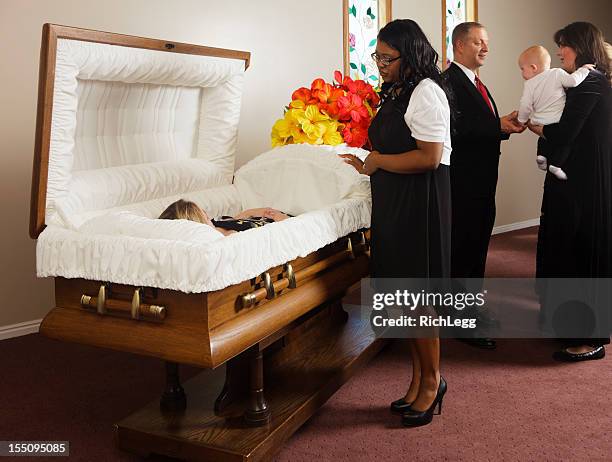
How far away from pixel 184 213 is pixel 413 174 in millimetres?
780

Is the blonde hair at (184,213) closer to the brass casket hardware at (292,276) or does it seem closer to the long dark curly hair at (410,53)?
the brass casket hardware at (292,276)

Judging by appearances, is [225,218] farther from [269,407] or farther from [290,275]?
[269,407]

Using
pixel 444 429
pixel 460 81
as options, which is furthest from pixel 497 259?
pixel 444 429

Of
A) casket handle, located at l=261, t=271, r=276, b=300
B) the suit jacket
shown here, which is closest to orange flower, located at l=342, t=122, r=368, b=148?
the suit jacket

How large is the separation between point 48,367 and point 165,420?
1.01m

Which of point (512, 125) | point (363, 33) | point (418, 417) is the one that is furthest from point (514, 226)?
point (418, 417)

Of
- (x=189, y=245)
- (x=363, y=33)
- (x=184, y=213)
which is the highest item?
(x=363, y=33)

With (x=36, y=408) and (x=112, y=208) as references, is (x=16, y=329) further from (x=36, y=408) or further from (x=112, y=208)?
(x=112, y=208)

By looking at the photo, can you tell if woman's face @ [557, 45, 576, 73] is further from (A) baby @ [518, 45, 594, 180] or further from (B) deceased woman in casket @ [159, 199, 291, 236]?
(B) deceased woman in casket @ [159, 199, 291, 236]

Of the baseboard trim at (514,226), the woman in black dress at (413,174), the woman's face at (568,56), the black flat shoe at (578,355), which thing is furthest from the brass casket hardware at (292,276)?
the baseboard trim at (514,226)

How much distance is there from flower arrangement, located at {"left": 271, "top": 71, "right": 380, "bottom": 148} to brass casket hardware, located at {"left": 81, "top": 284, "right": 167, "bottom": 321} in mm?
1363

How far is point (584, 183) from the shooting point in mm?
3025

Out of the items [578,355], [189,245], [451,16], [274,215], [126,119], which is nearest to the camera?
[189,245]

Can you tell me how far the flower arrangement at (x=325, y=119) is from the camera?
9.74 feet
